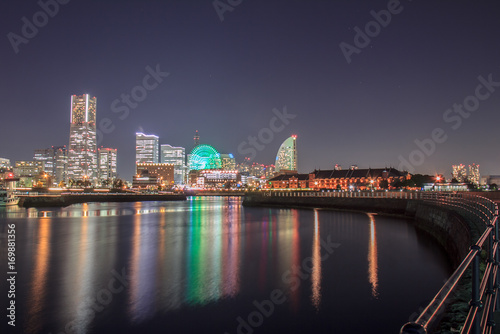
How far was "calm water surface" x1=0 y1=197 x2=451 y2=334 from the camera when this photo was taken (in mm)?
12828

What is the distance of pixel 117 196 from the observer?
4547 inches

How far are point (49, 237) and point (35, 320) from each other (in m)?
22.3

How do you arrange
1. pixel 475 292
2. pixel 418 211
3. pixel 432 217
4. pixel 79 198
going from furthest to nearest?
pixel 79 198 → pixel 418 211 → pixel 432 217 → pixel 475 292

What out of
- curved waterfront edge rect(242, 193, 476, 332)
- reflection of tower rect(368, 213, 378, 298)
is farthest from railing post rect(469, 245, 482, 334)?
reflection of tower rect(368, 213, 378, 298)

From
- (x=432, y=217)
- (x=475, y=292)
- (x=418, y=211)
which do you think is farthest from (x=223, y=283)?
(x=418, y=211)

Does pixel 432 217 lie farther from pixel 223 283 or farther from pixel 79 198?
pixel 79 198

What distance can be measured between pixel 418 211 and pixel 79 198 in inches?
3723

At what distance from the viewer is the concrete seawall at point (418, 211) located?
61.0 feet

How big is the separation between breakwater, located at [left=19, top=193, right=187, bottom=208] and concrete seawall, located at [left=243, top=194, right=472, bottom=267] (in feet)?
144

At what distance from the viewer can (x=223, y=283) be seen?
58.1 feet

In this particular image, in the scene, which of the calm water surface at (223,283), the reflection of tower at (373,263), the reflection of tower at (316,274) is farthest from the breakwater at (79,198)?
the reflection of tower at (373,263)

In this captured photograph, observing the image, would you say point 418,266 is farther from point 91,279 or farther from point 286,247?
point 91,279

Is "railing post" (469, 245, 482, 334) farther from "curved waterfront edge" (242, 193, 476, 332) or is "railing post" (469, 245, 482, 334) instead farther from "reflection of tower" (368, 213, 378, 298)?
"reflection of tower" (368, 213, 378, 298)

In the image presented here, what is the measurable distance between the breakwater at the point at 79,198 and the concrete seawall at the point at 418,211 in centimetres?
4381
